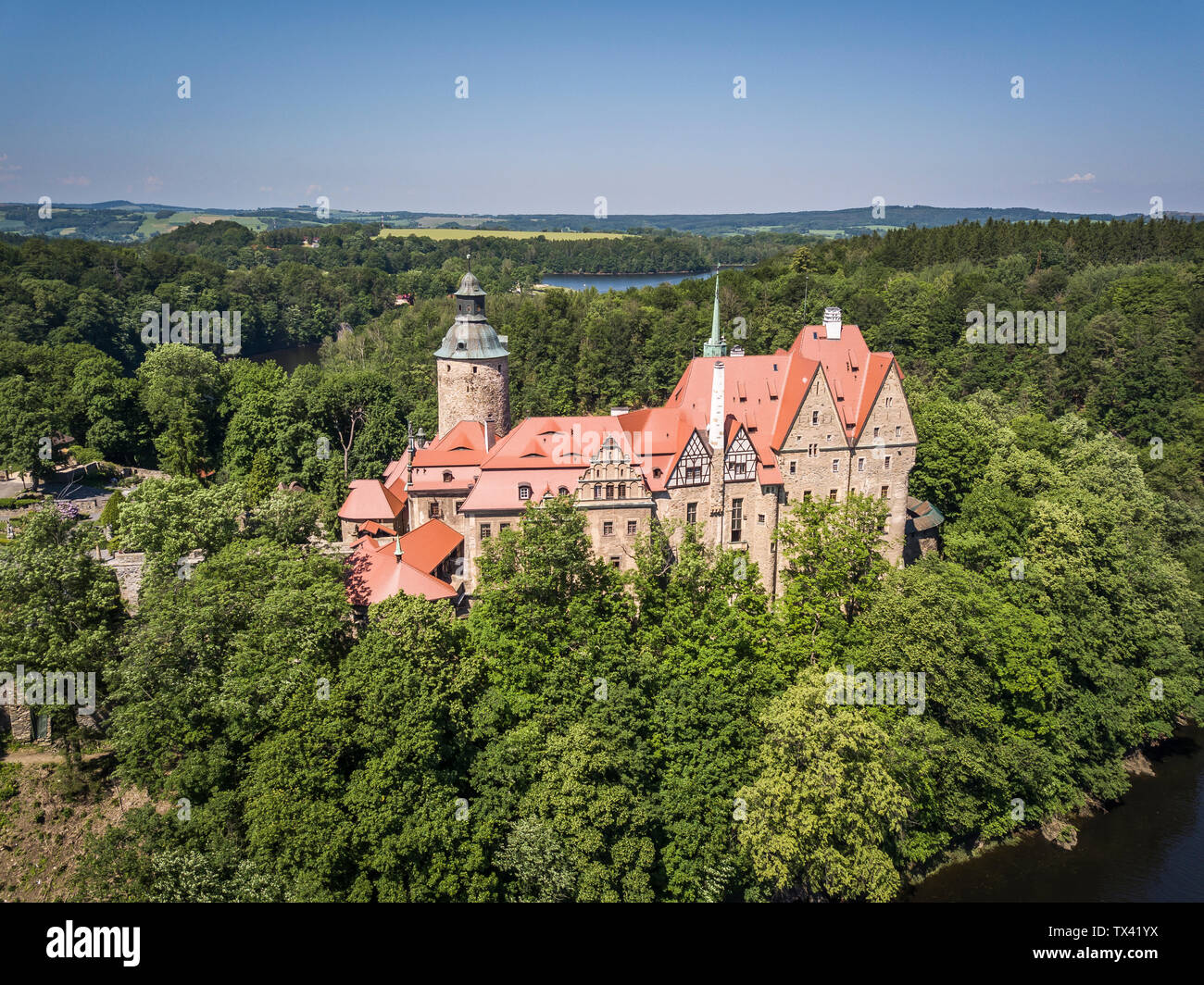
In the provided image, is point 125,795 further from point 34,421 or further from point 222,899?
point 34,421

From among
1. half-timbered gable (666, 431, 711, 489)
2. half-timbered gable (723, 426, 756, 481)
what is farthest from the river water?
half-timbered gable (666, 431, 711, 489)

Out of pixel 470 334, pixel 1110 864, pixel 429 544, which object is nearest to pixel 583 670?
pixel 429 544

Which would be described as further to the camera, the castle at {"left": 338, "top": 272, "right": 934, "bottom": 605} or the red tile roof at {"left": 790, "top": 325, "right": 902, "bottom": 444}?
the red tile roof at {"left": 790, "top": 325, "right": 902, "bottom": 444}

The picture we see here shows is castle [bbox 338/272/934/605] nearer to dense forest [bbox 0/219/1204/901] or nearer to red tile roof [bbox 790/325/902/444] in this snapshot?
red tile roof [bbox 790/325/902/444]

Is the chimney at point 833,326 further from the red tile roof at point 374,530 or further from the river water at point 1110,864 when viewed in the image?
the river water at point 1110,864

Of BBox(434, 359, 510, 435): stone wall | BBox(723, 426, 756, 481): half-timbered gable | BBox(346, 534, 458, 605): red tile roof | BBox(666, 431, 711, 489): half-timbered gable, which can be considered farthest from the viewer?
BBox(434, 359, 510, 435): stone wall

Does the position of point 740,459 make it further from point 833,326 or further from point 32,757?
point 32,757

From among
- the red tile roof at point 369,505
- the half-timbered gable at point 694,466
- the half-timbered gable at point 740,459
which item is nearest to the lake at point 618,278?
the red tile roof at point 369,505
